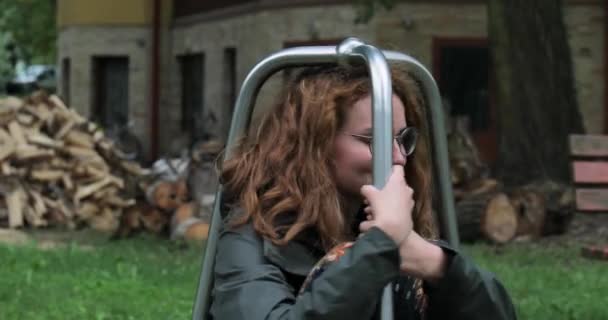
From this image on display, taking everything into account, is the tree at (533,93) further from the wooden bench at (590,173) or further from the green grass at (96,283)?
the green grass at (96,283)

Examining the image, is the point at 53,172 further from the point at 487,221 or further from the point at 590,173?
the point at 590,173

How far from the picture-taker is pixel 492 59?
15406mm

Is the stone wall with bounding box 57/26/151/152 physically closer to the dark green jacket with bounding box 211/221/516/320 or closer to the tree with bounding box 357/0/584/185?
the tree with bounding box 357/0/584/185

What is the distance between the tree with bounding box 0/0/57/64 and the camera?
3975 cm

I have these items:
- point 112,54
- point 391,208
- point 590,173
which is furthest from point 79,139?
point 112,54

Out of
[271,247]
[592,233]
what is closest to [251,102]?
[271,247]

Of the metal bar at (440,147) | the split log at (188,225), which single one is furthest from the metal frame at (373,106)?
the split log at (188,225)

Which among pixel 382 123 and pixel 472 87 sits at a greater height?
pixel 382 123

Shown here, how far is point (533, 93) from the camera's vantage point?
1482cm

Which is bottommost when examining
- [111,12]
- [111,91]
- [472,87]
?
[111,91]

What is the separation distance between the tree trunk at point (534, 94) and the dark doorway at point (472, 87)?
8620mm

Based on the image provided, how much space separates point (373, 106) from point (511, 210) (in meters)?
11.1

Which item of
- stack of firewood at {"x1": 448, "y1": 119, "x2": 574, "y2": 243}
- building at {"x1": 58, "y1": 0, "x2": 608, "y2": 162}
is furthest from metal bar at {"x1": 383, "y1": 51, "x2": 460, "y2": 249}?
building at {"x1": 58, "y1": 0, "x2": 608, "y2": 162}

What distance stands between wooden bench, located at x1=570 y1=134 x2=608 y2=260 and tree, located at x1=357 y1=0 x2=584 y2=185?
346 cm
